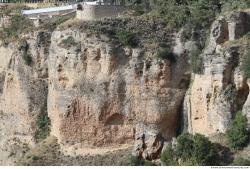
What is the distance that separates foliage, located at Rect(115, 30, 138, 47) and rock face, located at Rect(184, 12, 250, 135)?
3545 millimetres

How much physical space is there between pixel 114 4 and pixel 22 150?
9146 millimetres

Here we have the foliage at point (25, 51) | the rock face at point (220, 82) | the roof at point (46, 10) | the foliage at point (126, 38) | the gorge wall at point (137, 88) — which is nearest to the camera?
the rock face at point (220, 82)

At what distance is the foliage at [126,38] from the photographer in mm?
48031

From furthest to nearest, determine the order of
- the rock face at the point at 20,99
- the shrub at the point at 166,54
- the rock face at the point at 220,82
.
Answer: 1. the rock face at the point at 20,99
2. the shrub at the point at 166,54
3. the rock face at the point at 220,82

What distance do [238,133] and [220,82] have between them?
3014 mm

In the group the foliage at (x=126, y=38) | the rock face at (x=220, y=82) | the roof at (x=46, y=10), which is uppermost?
the roof at (x=46, y=10)

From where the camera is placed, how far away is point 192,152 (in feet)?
140

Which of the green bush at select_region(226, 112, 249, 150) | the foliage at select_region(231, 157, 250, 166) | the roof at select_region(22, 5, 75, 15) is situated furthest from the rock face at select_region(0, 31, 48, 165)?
the foliage at select_region(231, 157, 250, 166)

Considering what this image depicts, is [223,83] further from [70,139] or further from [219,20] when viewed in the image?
[70,139]

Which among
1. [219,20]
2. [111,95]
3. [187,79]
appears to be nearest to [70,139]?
[111,95]

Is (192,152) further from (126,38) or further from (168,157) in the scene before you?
(126,38)

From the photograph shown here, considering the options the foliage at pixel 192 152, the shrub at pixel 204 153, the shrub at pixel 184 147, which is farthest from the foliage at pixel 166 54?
the shrub at pixel 204 153

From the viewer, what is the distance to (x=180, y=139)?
4341cm

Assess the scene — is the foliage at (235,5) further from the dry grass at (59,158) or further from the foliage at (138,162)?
the foliage at (138,162)
